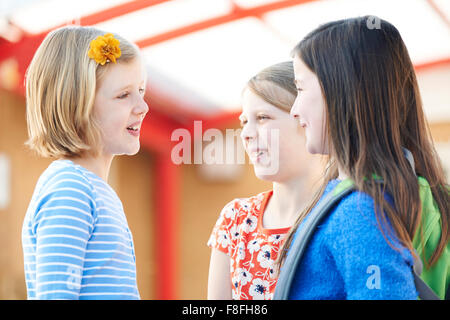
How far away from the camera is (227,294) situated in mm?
912

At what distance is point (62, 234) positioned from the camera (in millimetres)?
683

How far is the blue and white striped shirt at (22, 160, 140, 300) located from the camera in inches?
26.6

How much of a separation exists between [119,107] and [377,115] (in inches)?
15.9

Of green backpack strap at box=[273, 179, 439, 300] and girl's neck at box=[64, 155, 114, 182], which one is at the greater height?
girl's neck at box=[64, 155, 114, 182]

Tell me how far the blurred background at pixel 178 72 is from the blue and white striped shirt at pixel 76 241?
601 mm

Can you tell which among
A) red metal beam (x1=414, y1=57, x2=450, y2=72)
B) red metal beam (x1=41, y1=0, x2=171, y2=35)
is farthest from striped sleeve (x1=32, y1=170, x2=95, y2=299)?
red metal beam (x1=414, y1=57, x2=450, y2=72)

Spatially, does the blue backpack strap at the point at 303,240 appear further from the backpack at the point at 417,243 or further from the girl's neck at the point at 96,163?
the girl's neck at the point at 96,163

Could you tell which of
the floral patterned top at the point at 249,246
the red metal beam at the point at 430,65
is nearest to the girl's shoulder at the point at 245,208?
Answer: the floral patterned top at the point at 249,246

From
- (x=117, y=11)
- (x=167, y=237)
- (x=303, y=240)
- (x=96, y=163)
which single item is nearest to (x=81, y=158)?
(x=96, y=163)

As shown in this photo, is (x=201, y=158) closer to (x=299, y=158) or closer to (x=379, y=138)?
(x=299, y=158)

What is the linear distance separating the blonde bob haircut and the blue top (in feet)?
1.30

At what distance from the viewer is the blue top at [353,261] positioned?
56cm

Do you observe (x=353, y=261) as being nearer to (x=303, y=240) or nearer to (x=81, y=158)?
(x=303, y=240)

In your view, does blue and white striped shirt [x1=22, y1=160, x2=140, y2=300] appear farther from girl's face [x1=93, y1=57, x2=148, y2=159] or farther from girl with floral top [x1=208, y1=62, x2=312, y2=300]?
girl with floral top [x1=208, y1=62, x2=312, y2=300]
